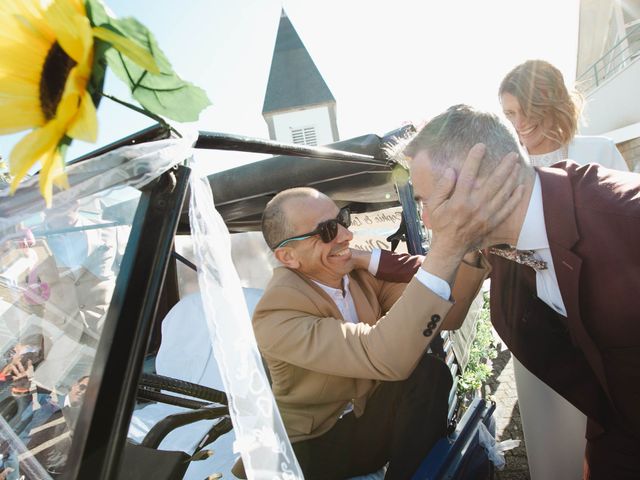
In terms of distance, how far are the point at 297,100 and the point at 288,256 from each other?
3714cm

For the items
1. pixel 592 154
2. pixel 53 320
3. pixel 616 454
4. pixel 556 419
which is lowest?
pixel 556 419

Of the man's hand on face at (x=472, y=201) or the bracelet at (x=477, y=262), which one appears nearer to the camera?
the man's hand on face at (x=472, y=201)

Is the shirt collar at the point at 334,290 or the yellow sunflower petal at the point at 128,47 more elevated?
the yellow sunflower petal at the point at 128,47

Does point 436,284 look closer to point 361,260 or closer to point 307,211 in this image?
point 307,211

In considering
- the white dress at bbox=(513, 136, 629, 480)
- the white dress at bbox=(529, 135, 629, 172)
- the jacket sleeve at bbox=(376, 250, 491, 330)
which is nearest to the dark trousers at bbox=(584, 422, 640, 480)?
the white dress at bbox=(513, 136, 629, 480)

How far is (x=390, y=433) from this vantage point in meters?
1.97

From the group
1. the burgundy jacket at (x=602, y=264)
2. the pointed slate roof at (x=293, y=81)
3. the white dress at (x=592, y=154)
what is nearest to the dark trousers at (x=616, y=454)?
the burgundy jacket at (x=602, y=264)

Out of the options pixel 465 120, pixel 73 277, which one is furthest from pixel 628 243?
pixel 73 277

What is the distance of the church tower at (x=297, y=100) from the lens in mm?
36844

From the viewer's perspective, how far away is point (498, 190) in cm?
126

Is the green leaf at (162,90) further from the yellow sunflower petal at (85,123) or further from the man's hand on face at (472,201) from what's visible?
the man's hand on face at (472,201)

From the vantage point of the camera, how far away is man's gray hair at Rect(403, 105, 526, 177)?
127 cm

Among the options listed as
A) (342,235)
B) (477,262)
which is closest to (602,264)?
(477,262)

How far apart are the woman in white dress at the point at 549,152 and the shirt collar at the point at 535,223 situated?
1.25 m
